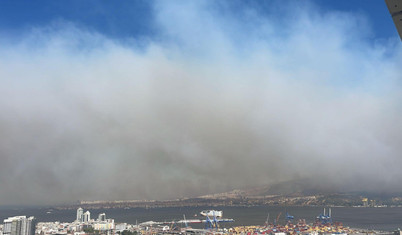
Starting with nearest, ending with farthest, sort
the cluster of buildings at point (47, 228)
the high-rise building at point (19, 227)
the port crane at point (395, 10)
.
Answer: the port crane at point (395, 10) < the high-rise building at point (19, 227) < the cluster of buildings at point (47, 228)

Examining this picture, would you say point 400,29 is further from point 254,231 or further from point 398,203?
point 398,203

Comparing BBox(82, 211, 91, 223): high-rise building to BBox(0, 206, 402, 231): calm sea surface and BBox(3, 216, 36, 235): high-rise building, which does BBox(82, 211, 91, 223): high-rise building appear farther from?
BBox(3, 216, 36, 235): high-rise building

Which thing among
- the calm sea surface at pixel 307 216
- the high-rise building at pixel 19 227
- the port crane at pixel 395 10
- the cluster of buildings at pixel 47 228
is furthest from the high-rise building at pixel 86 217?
the port crane at pixel 395 10

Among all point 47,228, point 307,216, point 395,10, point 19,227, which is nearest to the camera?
point 395,10

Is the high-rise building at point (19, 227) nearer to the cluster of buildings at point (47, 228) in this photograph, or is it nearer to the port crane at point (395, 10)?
the cluster of buildings at point (47, 228)

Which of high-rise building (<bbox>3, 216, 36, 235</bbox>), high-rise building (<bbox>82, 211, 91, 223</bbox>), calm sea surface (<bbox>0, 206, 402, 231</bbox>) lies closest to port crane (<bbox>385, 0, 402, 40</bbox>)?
high-rise building (<bbox>3, 216, 36, 235</bbox>)

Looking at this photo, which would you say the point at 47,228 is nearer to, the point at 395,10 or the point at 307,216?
the point at 307,216

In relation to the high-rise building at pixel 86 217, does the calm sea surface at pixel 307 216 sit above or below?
below

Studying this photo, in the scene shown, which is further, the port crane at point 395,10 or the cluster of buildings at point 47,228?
the cluster of buildings at point 47,228

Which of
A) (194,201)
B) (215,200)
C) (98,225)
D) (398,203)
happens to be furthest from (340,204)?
(98,225)

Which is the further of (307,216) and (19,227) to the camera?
(307,216)

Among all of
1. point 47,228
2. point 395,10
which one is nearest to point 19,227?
point 47,228
